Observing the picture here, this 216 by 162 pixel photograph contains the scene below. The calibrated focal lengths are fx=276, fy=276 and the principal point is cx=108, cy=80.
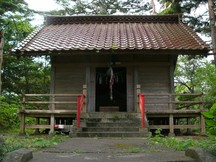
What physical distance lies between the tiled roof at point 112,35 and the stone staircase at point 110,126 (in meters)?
2.67

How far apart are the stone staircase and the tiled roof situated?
2.67 meters

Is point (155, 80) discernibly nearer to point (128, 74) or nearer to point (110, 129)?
point (128, 74)

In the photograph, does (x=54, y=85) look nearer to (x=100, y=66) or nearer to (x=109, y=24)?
(x=100, y=66)

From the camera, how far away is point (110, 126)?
980 cm

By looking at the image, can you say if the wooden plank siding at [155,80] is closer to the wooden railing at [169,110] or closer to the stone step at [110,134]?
the wooden railing at [169,110]

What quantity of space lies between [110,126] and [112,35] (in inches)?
212

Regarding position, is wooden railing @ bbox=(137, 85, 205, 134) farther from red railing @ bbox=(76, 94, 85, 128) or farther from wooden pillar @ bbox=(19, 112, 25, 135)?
wooden pillar @ bbox=(19, 112, 25, 135)

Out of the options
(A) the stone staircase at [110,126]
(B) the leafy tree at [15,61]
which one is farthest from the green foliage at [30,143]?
(B) the leafy tree at [15,61]

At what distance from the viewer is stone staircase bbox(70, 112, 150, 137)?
360 inches

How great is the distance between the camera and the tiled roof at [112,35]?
11388mm

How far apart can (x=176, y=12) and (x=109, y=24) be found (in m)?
3.91

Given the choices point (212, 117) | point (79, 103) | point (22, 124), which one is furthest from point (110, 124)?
point (212, 117)

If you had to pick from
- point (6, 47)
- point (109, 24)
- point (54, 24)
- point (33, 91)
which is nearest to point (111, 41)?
point (109, 24)

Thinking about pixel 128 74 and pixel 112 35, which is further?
pixel 112 35
